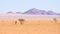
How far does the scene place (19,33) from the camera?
18.4m

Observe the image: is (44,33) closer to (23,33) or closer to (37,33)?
(37,33)

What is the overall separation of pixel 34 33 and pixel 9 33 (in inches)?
97.4

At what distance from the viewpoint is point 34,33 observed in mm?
18203

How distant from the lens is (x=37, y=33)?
59.9 feet

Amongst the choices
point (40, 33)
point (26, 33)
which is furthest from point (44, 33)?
point (26, 33)

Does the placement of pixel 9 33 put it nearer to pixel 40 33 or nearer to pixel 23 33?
pixel 23 33

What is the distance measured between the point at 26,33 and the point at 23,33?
298 millimetres

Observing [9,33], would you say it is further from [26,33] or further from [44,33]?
[44,33]

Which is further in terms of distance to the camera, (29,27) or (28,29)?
(29,27)

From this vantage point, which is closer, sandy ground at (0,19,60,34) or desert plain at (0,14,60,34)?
sandy ground at (0,19,60,34)

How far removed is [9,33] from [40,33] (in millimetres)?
3066

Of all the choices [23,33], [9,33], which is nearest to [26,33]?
[23,33]

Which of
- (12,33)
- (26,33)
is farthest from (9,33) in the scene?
(26,33)

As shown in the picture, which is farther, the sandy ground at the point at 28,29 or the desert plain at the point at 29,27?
the desert plain at the point at 29,27
